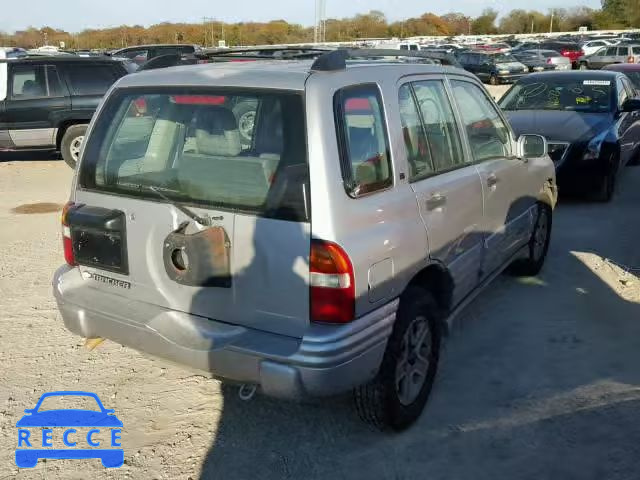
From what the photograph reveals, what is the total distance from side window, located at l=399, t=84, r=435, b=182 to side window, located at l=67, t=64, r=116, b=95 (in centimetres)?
897

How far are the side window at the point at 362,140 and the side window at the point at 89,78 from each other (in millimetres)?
9178

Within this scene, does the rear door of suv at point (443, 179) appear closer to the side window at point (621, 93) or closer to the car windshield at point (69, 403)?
the car windshield at point (69, 403)

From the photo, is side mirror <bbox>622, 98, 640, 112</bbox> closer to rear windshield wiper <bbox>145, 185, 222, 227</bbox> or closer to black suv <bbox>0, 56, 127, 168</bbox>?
rear windshield wiper <bbox>145, 185, 222, 227</bbox>

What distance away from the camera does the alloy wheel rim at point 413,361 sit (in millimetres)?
3271

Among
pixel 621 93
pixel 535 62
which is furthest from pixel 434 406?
pixel 535 62

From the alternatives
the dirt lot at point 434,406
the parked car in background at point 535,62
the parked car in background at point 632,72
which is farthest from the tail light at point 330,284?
the parked car in background at point 535,62

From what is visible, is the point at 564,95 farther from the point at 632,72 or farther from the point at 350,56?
the point at 350,56

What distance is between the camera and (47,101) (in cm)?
1096

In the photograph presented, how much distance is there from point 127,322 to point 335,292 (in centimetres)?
109

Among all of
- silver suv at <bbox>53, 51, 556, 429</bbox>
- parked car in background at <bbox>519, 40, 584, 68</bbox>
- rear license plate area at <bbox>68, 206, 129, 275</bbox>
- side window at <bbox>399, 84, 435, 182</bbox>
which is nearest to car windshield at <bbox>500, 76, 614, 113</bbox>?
silver suv at <bbox>53, 51, 556, 429</bbox>

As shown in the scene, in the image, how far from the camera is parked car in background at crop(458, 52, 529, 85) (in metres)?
30.3

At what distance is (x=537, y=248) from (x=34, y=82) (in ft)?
29.8

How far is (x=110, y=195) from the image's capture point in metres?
3.27

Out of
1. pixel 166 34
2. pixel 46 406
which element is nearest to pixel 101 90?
pixel 46 406
